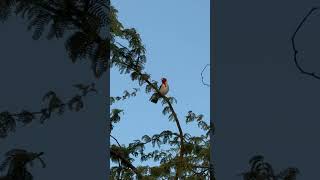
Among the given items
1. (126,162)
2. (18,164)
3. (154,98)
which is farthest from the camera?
(154,98)

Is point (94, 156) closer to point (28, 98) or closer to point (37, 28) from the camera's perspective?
point (28, 98)

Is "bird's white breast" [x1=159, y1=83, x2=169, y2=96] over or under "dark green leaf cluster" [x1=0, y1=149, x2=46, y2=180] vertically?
over

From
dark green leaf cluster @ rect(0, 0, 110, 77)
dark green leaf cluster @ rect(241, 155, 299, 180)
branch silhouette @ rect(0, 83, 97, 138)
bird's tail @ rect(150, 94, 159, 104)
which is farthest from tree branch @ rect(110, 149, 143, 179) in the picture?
dark green leaf cluster @ rect(0, 0, 110, 77)

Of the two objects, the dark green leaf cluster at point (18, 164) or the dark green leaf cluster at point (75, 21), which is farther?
the dark green leaf cluster at point (18, 164)

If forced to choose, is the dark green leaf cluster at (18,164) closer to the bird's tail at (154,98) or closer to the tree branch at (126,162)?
the tree branch at (126,162)

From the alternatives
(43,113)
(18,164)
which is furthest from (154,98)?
(18,164)

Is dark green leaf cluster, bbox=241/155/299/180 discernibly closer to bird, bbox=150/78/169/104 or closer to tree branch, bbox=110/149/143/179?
tree branch, bbox=110/149/143/179

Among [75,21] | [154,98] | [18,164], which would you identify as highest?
[154,98]

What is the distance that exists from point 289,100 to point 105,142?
2.36 feet

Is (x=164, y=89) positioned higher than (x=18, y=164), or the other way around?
(x=164, y=89)

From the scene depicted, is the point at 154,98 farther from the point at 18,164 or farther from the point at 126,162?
the point at 18,164

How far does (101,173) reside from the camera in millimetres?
2303

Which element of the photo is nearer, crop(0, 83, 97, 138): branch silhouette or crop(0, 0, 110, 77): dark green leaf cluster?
crop(0, 0, 110, 77): dark green leaf cluster

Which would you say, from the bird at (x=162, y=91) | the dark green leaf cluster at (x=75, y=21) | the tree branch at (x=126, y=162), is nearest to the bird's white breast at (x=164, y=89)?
the bird at (x=162, y=91)
